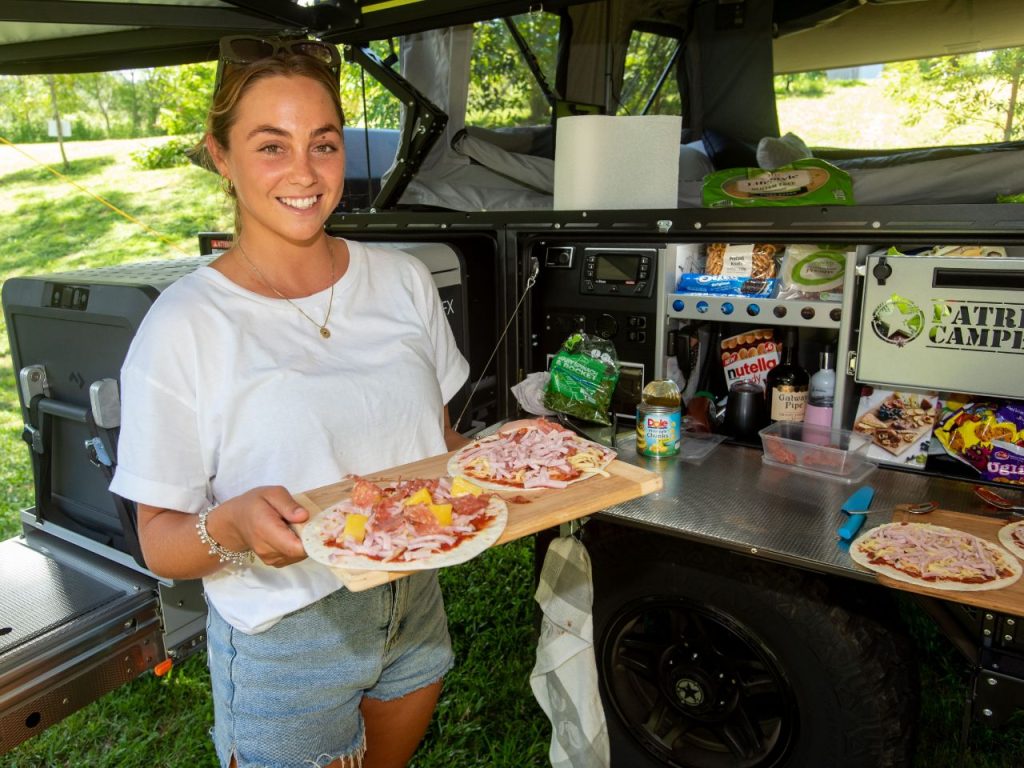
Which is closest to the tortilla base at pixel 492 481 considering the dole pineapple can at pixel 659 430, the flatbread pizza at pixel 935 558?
the dole pineapple can at pixel 659 430

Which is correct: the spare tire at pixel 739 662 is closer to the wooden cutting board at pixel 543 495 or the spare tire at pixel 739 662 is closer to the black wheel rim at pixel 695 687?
the black wheel rim at pixel 695 687

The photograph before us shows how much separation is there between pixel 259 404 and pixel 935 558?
1469mm

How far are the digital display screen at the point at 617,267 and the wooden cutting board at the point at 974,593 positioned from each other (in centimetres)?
111

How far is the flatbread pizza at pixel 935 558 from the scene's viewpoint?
60.3 inches

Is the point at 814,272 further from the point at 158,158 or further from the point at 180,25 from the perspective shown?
the point at 158,158

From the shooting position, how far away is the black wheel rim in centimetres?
207

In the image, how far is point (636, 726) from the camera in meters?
2.31

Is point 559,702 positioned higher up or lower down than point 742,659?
lower down

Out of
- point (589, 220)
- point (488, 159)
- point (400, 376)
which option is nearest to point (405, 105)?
point (488, 159)

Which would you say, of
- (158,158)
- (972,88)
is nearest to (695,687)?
(972,88)

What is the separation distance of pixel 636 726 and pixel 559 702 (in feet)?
1.14

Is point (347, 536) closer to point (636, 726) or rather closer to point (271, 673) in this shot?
point (271, 673)

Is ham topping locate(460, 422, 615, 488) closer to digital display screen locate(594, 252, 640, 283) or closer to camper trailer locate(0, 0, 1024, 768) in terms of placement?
camper trailer locate(0, 0, 1024, 768)

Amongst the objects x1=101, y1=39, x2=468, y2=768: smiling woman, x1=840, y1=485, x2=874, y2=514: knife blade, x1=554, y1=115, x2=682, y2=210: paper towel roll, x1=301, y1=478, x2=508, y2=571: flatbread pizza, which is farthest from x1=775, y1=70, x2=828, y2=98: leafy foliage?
x1=301, y1=478, x2=508, y2=571: flatbread pizza
